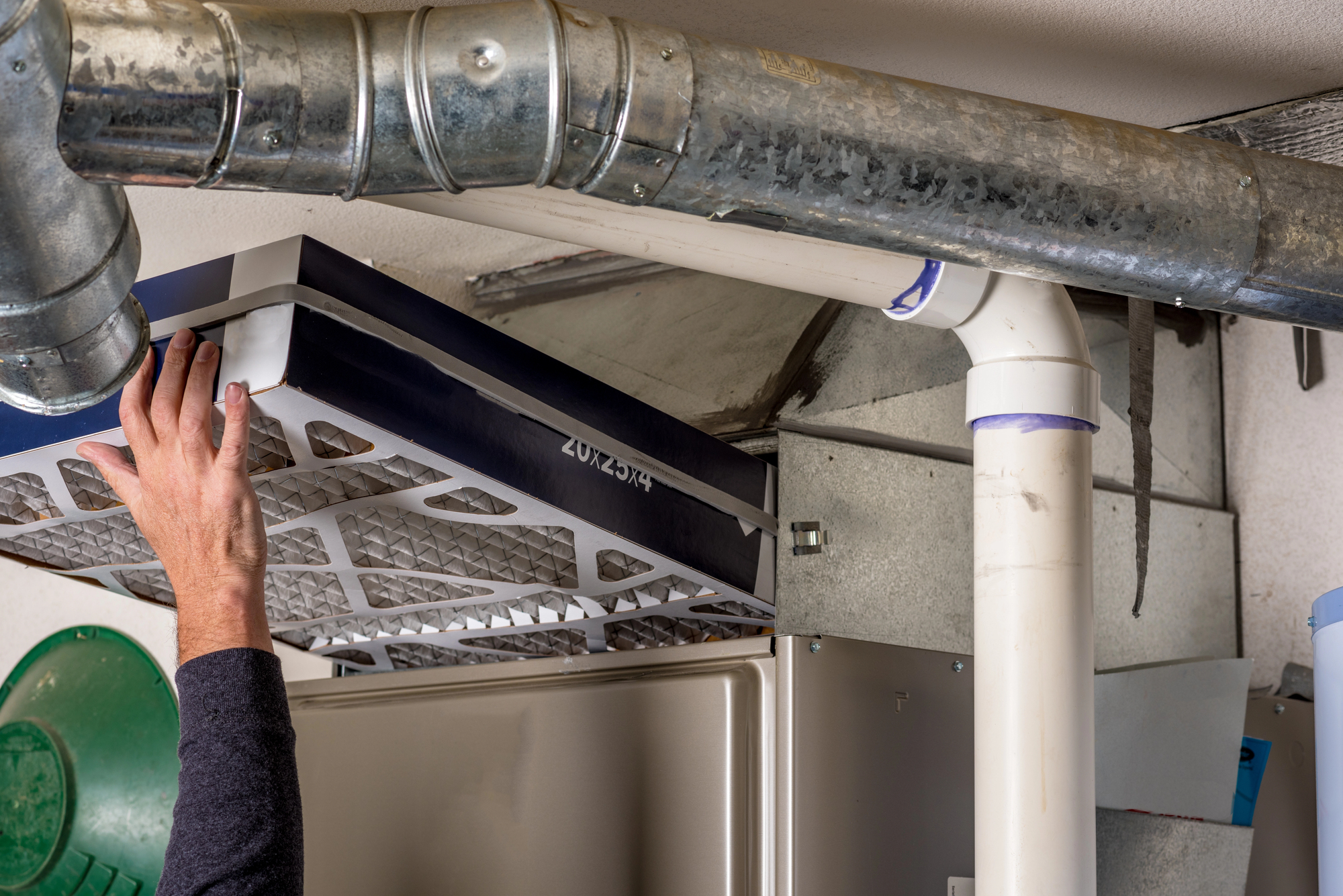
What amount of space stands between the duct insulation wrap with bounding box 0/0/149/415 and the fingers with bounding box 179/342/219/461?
6 centimetres

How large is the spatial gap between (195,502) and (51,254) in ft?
1.14

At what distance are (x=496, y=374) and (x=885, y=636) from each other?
2.13 feet

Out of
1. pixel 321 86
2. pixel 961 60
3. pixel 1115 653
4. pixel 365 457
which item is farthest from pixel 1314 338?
pixel 321 86

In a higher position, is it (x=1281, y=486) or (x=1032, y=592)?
(x=1281, y=486)

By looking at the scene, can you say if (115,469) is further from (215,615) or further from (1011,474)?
(1011,474)

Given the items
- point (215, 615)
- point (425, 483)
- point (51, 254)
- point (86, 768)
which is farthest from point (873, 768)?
point (86, 768)

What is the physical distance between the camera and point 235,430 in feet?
3.47

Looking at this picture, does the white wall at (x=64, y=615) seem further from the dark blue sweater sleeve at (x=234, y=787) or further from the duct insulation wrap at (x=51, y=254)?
the duct insulation wrap at (x=51, y=254)

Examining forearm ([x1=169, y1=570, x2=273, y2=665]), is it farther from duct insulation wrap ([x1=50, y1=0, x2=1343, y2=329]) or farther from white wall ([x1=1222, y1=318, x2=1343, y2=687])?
white wall ([x1=1222, y1=318, x2=1343, y2=687])

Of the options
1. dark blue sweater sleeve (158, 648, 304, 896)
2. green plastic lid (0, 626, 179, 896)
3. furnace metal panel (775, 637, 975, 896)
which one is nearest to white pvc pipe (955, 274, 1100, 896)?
furnace metal panel (775, 637, 975, 896)

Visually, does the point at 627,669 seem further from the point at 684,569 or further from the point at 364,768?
the point at 364,768

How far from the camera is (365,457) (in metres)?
1.15

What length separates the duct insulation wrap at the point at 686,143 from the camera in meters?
0.80

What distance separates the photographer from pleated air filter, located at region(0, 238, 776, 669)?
107 centimetres
